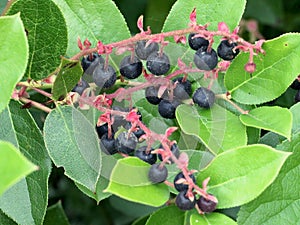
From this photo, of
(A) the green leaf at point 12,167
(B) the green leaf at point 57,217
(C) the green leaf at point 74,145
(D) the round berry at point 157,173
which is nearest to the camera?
(A) the green leaf at point 12,167

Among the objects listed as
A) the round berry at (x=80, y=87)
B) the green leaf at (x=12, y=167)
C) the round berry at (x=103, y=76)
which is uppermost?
the green leaf at (x=12, y=167)

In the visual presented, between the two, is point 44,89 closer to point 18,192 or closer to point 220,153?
point 18,192

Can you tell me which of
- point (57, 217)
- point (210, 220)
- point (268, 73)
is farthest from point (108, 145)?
point (57, 217)

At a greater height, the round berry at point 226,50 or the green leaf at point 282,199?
the round berry at point 226,50

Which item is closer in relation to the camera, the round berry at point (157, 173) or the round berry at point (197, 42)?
the round berry at point (157, 173)

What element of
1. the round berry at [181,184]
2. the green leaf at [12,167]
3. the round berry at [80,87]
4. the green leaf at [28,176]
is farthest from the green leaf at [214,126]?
the green leaf at [12,167]

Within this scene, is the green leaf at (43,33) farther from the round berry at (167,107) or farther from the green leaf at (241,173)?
the green leaf at (241,173)

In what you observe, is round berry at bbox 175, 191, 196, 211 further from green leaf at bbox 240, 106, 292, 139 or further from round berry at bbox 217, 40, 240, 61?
round berry at bbox 217, 40, 240, 61
